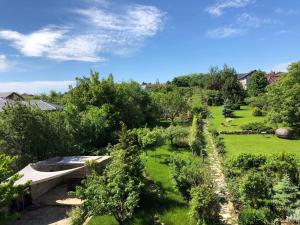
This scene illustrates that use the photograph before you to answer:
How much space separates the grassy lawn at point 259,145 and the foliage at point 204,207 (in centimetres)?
1246

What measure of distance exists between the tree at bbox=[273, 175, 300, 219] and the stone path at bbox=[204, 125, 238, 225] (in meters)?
2.09

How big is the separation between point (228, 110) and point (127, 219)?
3623 centimetres

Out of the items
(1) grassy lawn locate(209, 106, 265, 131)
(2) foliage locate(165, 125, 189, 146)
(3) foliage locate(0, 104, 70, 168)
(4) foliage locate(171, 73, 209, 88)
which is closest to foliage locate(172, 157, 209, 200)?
(2) foliage locate(165, 125, 189, 146)

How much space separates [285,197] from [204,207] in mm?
4017

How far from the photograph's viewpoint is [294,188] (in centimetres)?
1487

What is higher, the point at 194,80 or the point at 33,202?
the point at 194,80

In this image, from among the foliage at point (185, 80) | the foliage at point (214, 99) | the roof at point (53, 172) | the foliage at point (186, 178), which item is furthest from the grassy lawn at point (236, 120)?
the foliage at point (185, 80)

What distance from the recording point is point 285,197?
47.9 feet

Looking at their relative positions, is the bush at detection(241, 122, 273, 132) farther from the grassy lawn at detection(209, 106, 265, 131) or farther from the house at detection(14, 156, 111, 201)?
the house at detection(14, 156, 111, 201)

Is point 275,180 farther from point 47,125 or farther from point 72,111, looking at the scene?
point 72,111

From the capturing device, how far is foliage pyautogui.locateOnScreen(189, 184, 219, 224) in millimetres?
13625

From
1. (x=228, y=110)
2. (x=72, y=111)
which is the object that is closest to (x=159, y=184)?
(x=72, y=111)

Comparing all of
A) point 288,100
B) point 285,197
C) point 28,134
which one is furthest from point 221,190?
point 288,100

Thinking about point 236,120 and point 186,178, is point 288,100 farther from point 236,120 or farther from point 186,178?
point 186,178
